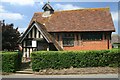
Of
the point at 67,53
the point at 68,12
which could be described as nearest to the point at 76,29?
the point at 68,12

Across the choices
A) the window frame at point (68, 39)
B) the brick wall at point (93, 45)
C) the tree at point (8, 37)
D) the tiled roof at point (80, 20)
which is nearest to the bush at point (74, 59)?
the brick wall at point (93, 45)

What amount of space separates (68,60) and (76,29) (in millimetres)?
7598

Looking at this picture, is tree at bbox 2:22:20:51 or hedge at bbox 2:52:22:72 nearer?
hedge at bbox 2:52:22:72

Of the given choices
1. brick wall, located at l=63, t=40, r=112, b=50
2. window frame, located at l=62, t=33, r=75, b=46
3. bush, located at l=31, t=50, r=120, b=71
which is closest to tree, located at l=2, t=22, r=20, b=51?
window frame, located at l=62, t=33, r=75, b=46

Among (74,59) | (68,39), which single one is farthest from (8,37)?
(74,59)

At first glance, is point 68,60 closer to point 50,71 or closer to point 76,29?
point 50,71

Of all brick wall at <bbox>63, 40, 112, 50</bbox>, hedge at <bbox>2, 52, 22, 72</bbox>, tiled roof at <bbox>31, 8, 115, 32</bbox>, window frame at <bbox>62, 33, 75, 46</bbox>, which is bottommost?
hedge at <bbox>2, 52, 22, 72</bbox>

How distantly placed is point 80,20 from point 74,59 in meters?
9.59

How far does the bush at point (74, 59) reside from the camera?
1902 centimetres

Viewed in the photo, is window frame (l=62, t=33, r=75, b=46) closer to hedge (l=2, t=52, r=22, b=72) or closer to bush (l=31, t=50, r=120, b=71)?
bush (l=31, t=50, r=120, b=71)

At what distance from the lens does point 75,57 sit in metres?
19.2

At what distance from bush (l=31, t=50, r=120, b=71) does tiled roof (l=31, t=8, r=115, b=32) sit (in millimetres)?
6479

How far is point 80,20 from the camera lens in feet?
90.6

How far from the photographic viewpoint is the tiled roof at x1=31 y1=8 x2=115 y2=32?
2586cm
